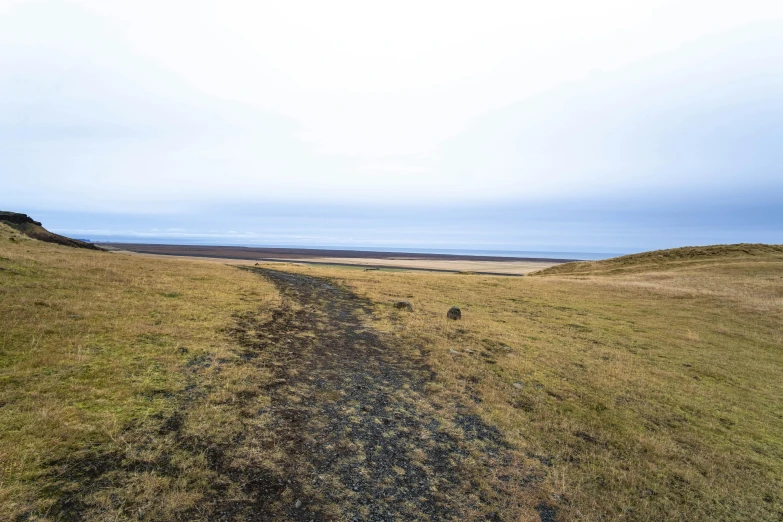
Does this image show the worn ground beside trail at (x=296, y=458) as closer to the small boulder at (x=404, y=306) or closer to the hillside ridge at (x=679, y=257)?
the small boulder at (x=404, y=306)

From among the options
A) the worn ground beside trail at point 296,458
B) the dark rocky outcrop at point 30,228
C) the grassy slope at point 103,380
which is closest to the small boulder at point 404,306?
the grassy slope at point 103,380

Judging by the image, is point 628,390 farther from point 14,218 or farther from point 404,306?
point 14,218

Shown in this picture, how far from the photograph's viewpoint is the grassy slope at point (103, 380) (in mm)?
6250

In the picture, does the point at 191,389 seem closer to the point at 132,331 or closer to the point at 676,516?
the point at 132,331

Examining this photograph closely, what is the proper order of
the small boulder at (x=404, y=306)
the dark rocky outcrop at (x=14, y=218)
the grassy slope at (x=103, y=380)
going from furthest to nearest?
the dark rocky outcrop at (x=14, y=218) → the small boulder at (x=404, y=306) → the grassy slope at (x=103, y=380)

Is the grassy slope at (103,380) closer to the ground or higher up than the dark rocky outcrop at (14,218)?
closer to the ground

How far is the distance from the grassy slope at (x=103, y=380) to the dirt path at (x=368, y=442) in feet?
5.17

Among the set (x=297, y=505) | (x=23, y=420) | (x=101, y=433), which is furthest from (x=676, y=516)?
(x=23, y=420)

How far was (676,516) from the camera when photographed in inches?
316

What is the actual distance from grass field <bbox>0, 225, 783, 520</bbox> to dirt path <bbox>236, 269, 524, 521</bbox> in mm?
782

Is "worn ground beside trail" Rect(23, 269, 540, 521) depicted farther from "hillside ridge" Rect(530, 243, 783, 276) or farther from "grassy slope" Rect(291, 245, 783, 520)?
"hillside ridge" Rect(530, 243, 783, 276)

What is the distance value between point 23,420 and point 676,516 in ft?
48.5

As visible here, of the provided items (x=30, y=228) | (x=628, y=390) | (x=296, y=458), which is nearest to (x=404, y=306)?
(x=628, y=390)

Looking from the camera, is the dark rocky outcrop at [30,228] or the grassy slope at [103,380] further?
the dark rocky outcrop at [30,228]
